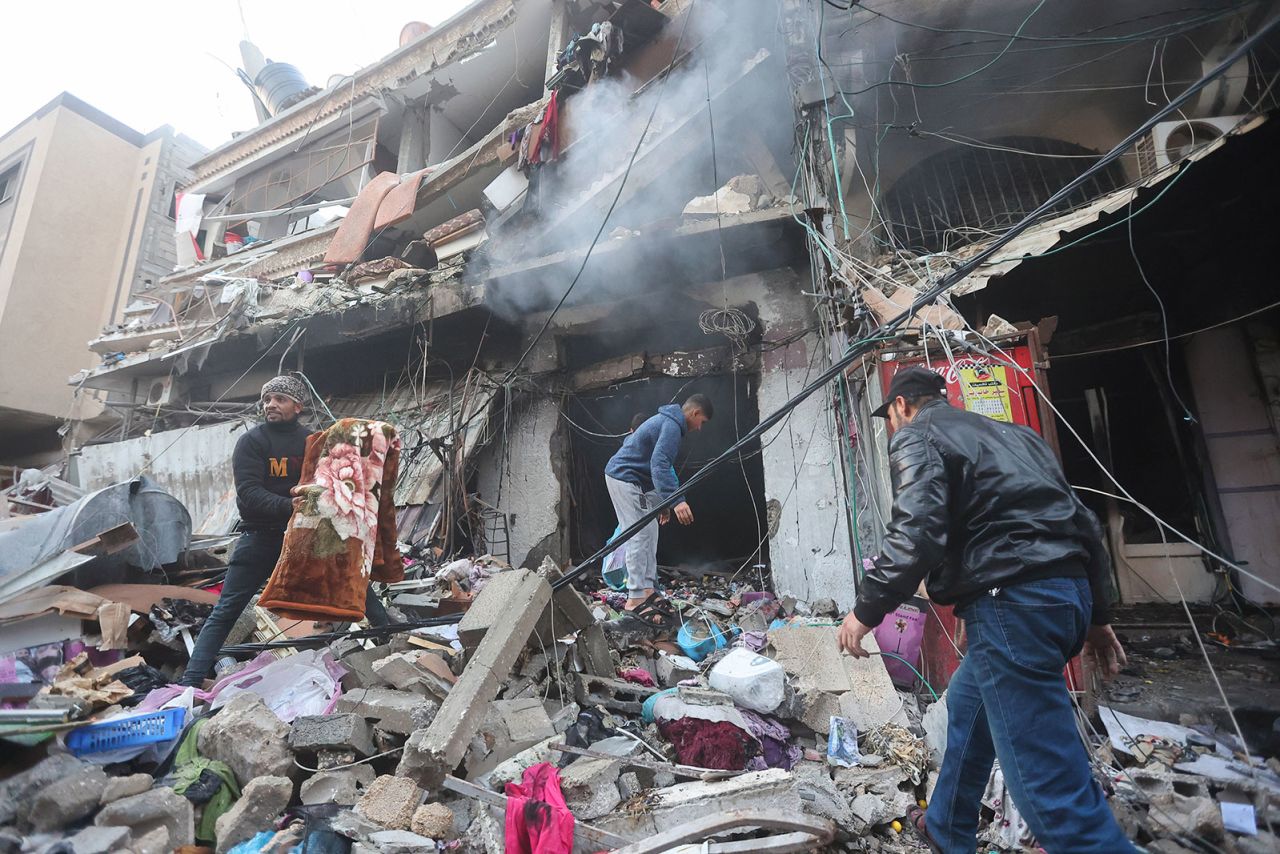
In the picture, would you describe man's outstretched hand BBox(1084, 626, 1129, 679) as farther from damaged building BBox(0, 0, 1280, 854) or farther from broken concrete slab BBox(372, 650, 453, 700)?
broken concrete slab BBox(372, 650, 453, 700)

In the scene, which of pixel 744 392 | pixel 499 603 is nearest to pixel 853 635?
pixel 499 603

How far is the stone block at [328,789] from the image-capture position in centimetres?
240

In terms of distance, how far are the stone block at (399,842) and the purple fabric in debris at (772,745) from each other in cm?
158

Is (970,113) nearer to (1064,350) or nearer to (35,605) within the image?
(1064,350)

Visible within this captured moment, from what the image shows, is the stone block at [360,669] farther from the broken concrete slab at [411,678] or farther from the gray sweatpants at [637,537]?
the gray sweatpants at [637,537]

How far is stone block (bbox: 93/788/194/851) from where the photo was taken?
2115 mm

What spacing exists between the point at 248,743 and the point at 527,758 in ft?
4.04

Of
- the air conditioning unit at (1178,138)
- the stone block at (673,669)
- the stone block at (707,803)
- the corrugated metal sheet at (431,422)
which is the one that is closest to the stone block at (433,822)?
the stone block at (707,803)

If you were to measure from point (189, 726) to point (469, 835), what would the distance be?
5.18ft

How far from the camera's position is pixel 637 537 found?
199 inches

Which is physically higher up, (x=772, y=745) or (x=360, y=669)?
(x=360, y=669)

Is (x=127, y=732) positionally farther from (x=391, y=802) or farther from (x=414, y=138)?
(x=414, y=138)

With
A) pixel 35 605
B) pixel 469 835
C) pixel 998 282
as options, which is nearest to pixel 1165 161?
pixel 998 282

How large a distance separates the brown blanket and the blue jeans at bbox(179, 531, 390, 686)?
0.82 feet
